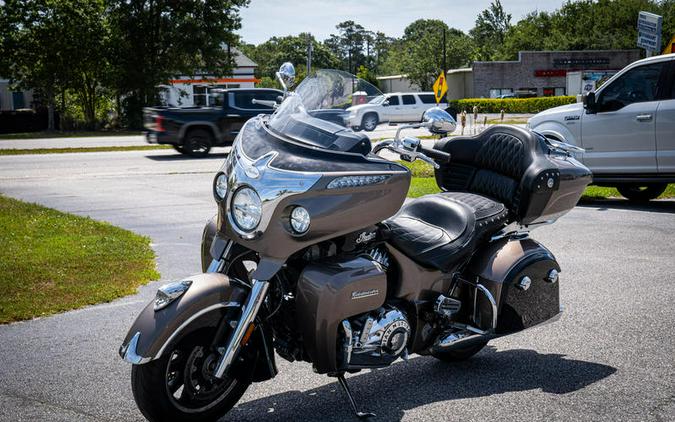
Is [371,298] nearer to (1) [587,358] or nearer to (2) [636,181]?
(1) [587,358]

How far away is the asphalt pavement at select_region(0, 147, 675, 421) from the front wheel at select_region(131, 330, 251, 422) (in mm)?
235

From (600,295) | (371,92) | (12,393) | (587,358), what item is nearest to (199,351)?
(12,393)

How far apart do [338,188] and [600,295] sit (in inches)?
145

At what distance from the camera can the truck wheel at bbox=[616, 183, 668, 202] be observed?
→ 1177 centimetres

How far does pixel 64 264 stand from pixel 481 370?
15.3ft

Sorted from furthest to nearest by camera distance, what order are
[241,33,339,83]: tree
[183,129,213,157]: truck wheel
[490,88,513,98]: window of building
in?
[241,33,339,83]: tree → [490,88,513,98]: window of building → [183,129,213,157]: truck wheel

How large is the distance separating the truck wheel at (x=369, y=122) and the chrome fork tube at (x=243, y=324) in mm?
1023

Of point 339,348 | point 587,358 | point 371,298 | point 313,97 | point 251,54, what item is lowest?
point 587,358

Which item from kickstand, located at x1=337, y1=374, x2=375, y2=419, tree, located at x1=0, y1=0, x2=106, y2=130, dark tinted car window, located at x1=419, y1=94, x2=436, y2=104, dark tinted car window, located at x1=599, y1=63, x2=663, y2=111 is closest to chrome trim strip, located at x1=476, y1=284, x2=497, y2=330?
kickstand, located at x1=337, y1=374, x2=375, y2=419

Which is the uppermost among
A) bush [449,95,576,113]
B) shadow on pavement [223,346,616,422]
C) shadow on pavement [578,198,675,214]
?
bush [449,95,576,113]

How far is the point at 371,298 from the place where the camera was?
378cm

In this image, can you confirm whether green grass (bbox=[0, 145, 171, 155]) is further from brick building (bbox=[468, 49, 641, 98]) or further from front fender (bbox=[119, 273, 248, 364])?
brick building (bbox=[468, 49, 641, 98])

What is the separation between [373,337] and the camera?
382cm

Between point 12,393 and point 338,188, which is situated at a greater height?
point 338,188
